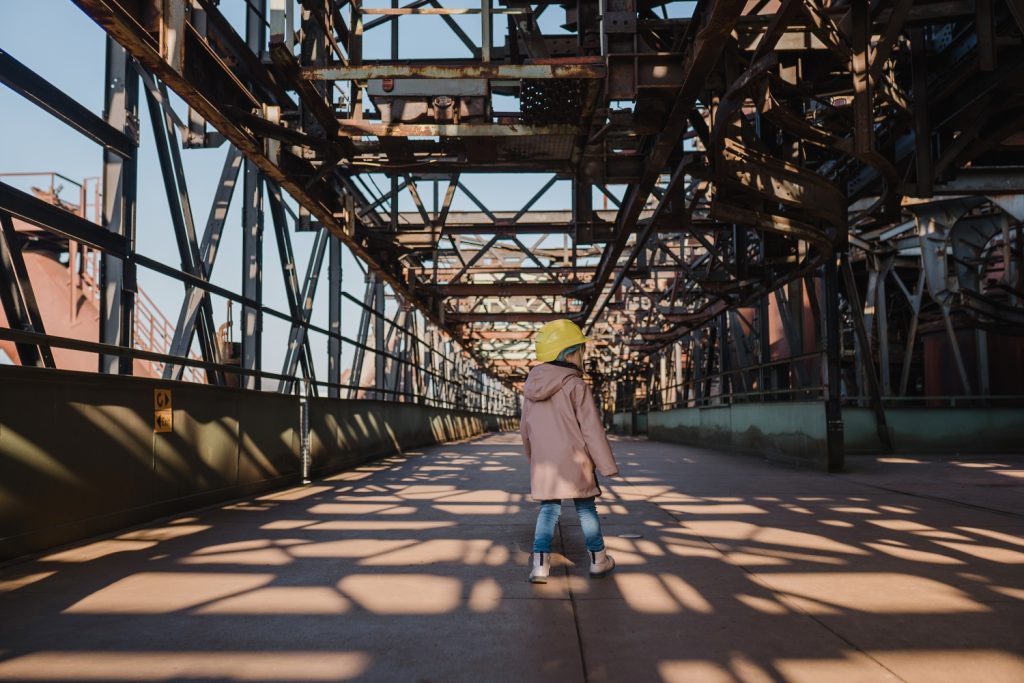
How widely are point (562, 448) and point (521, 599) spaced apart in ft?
3.10

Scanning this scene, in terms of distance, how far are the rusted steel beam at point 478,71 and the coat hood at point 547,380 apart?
360 cm

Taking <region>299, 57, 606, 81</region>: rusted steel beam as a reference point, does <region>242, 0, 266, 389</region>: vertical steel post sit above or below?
below

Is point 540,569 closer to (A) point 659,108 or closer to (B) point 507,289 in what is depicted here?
(A) point 659,108

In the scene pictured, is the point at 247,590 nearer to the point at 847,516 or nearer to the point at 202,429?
the point at 202,429

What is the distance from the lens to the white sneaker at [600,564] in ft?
14.8

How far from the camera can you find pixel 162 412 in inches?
257

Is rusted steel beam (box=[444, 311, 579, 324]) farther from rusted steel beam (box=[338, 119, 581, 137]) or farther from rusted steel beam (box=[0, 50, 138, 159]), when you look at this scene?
rusted steel beam (box=[0, 50, 138, 159])

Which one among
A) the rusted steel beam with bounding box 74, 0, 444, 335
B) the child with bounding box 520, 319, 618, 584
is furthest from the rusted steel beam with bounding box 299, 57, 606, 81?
the child with bounding box 520, 319, 618, 584

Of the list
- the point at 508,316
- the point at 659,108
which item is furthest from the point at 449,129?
the point at 508,316

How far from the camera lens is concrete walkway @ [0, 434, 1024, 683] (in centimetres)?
302

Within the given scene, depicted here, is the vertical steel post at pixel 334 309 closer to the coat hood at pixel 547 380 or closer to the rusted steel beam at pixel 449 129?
the rusted steel beam at pixel 449 129

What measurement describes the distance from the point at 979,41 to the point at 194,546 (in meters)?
8.40

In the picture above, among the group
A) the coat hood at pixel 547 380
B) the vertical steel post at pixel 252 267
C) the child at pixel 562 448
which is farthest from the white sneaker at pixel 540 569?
the vertical steel post at pixel 252 267

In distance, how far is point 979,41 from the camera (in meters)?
7.09
